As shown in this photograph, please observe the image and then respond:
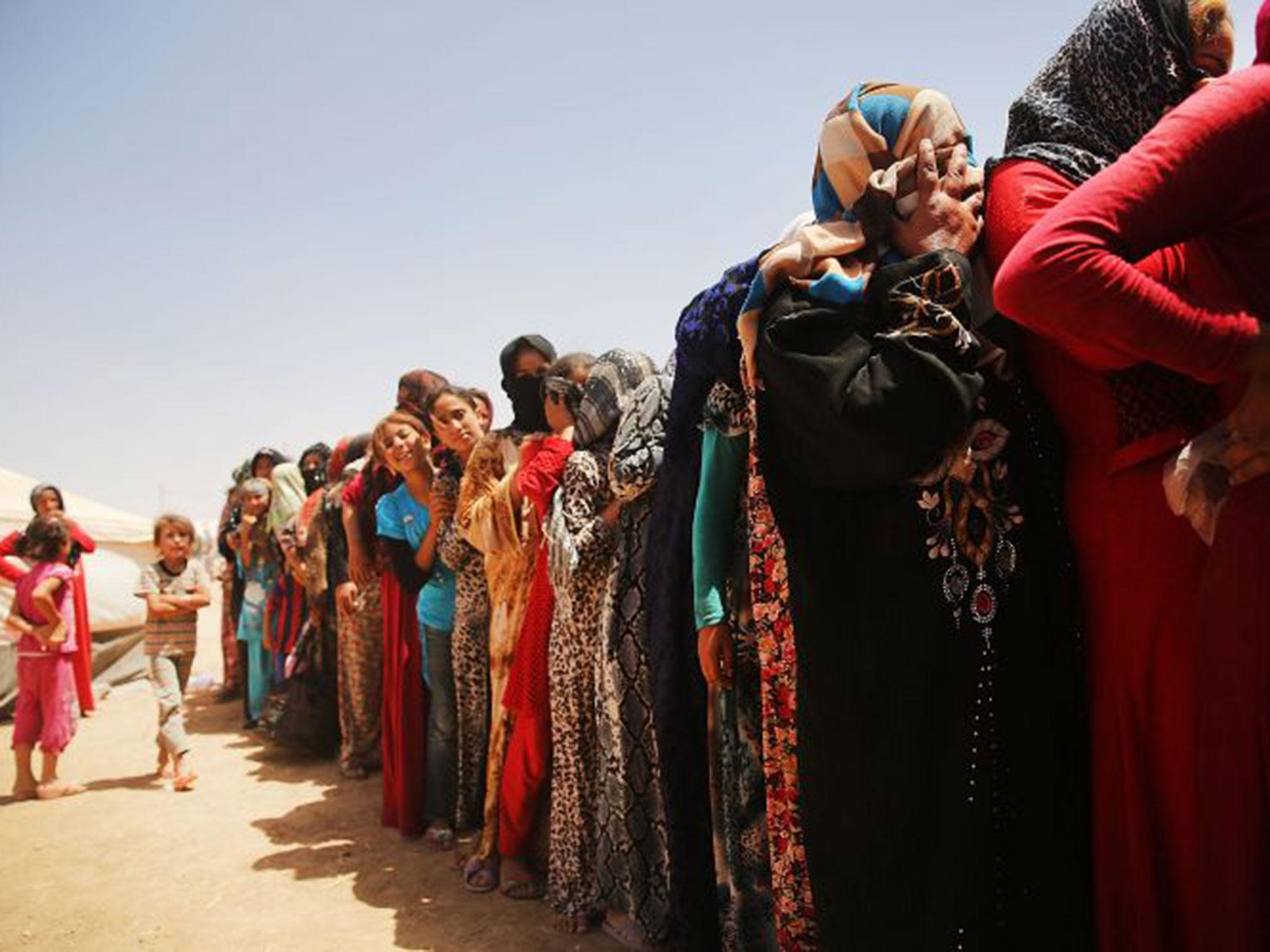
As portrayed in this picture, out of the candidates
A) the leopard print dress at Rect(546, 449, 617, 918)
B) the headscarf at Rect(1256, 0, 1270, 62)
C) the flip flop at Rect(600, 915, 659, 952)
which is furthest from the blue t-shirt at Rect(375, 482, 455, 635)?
the headscarf at Rect(1256, 0, 1270, 62)

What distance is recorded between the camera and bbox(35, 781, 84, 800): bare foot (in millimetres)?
5781

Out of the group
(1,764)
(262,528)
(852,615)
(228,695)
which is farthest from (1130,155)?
(228,695)

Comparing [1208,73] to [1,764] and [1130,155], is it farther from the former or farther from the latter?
[1,764]

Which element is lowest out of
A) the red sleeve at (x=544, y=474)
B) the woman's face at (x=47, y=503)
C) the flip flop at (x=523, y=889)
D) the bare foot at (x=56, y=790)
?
the flip flop at (x=523, y=889)

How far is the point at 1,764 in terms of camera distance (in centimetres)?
676

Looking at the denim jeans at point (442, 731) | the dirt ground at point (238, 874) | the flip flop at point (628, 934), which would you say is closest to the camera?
the flip flop at point (628, 934)

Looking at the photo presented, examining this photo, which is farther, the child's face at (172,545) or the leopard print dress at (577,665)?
the child's face at (172,545)

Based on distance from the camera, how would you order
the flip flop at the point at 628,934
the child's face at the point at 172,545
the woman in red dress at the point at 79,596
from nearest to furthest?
the flip flop at the point at 628,934 → the child's face at the point at 172,545 → the woman in red dress at the point at 79,596

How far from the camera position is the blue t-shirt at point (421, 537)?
173 inches

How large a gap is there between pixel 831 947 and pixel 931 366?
1.22 metres

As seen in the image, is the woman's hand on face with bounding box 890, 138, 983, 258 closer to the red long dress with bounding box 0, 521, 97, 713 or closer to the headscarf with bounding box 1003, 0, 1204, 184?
the headscarf with bounding box 1003, 0, 1204, 184

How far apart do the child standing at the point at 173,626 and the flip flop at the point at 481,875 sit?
3148 mm

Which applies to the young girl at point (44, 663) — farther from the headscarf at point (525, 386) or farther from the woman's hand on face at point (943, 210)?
the woman's hand on face at point (943, 210)

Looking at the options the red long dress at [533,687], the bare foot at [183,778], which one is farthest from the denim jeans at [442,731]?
the bare foot at [183,778]
